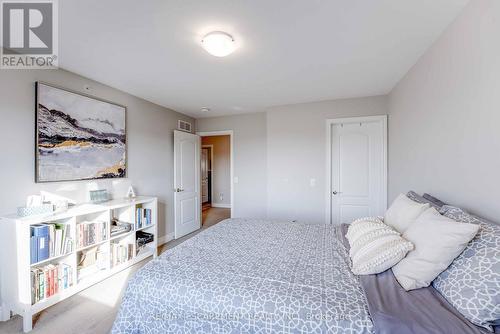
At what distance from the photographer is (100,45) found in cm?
193

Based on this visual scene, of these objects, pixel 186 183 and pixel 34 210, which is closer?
pixel 34 210

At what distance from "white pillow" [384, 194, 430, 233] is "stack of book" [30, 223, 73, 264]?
288cm

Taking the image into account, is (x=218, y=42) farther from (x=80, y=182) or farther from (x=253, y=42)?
(x=80, y=182)

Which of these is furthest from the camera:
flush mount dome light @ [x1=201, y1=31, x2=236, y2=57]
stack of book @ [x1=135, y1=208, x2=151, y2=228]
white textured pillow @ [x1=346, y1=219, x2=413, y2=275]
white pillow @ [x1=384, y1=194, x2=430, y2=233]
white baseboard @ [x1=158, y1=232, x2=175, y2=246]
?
white baseboard @ [x1=158, y1=232, x2=175, y2=246]

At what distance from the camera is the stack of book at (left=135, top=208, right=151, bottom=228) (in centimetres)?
297

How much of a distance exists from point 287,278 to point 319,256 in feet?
1.37

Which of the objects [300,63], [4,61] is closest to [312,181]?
[300,63]

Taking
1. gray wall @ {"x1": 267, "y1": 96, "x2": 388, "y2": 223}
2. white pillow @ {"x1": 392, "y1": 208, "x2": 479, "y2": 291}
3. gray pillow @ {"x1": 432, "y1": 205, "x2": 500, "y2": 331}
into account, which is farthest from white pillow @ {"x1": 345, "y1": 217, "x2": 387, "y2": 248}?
gray wall @ {"x1": 267, "y1": 96, "x2": 388, "y2": 223}

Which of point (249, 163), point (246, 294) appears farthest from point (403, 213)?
point (249, 163)

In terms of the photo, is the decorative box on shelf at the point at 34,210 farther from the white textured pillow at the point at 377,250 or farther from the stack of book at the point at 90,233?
the white textured pillow at the point at 377,250

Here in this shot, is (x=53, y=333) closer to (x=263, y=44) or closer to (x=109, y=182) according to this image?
(x=109, y=182)

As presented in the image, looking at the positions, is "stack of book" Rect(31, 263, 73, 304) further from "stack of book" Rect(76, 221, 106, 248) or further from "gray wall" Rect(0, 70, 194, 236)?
"gray wall" Rect(0, 70, 194, 236)

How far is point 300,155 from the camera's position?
3732mm

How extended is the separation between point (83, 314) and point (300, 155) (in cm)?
332
